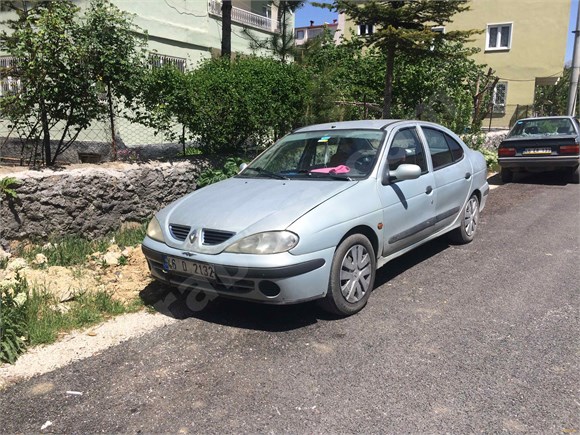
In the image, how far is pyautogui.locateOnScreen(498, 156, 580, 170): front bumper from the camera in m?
10.8

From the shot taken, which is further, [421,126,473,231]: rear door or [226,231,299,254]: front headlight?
[421,126,473,231]: rear door

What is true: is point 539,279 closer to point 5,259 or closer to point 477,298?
point 477,298

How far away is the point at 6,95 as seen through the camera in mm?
6059

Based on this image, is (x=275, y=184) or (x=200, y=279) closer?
(x=200, y=279)

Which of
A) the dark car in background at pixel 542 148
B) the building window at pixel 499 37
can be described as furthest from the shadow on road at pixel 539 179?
the building window at pixel 499 37

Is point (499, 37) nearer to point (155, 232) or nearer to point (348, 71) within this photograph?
point (348, 71)

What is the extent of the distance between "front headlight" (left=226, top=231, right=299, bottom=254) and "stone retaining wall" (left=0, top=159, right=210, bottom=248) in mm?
2881

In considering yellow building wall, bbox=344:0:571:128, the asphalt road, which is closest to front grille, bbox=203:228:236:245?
the asphalt road

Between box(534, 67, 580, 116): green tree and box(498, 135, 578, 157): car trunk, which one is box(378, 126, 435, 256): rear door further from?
box(534, 67, 580, 116): green tree

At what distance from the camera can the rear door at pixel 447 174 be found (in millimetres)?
5434

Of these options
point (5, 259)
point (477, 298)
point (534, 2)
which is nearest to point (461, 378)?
point (477, 298)

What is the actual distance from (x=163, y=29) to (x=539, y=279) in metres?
14.1

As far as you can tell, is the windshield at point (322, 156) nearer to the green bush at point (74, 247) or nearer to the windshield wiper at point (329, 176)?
the windshield wiper at point (329, 176)

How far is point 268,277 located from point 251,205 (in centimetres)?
73
